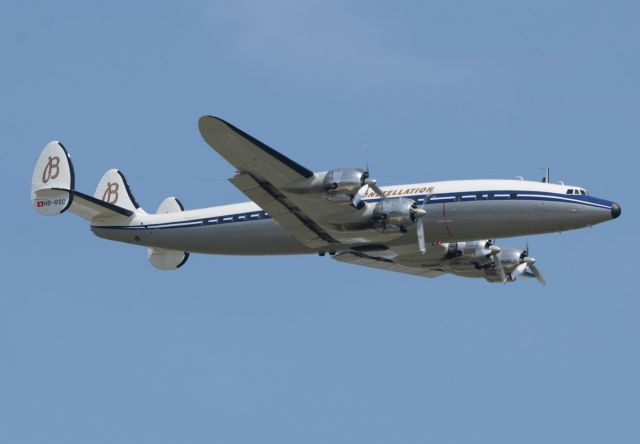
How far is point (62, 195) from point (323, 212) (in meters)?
10.3

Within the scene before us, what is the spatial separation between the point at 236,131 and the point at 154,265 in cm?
1102

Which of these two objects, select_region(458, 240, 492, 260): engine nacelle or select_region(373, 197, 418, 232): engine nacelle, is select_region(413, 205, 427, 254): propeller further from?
select_region(458, 240, 492, 260): engine nacelle

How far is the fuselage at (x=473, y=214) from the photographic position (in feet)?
116

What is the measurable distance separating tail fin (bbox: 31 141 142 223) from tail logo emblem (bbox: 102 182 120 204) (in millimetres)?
290

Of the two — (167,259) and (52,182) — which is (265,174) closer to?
(167,259)

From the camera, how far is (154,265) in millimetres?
42125

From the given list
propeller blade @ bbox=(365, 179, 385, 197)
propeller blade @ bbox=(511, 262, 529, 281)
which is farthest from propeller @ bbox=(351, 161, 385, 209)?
propeller blade @ bbox=(511, 262, 529, 281)

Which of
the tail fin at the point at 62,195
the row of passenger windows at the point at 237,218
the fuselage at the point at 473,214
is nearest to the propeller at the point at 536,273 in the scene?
the fuselage at the point at 473,214

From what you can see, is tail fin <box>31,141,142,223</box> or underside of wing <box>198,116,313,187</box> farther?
tail fin <box>31,141,142,223</box>

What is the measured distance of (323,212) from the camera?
35.7 meters

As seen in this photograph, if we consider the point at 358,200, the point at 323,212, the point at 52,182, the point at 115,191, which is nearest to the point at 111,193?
the point at 115,191

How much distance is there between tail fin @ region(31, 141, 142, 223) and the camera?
40.3m

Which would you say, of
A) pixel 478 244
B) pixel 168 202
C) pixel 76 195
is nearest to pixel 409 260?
pixel 478 244

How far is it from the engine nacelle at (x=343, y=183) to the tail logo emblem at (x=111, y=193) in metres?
11.6
